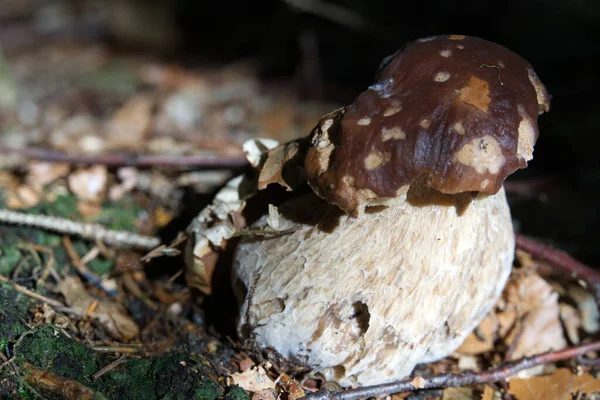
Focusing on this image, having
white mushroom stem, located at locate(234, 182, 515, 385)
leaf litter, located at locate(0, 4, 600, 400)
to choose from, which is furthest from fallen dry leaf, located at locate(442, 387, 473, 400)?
white mushroom stem, located at locate(234, 182, 515, 385)

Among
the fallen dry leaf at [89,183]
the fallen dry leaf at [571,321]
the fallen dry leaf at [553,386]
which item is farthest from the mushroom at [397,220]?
the fallen dry leaf at [89,183]

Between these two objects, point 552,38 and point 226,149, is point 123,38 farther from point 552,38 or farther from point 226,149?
point 552,38

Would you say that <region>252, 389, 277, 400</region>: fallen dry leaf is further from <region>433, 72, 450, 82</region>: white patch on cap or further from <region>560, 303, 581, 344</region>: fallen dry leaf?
<region>560, 303, 581, 344</region>: fallen dry leaf

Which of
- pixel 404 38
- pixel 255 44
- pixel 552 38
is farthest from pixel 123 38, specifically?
pixel 552 38

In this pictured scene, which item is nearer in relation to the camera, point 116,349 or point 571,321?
point 116,349

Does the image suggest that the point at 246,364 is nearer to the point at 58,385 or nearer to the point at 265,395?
the point at 265,395

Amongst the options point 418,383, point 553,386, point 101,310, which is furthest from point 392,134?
point 101,310
